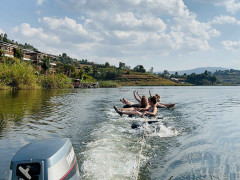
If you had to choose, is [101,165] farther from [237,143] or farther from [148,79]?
[148,79]

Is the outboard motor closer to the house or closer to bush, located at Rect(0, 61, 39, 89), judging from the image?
bush, located at Rect(0, 61, 39, 89)

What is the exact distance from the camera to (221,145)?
716 centimetres

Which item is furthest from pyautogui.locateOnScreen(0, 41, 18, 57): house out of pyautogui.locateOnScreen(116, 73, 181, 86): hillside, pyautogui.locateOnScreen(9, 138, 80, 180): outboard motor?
pyautogui.locateOnScreen(9, 138, 80, 180): outboard motor

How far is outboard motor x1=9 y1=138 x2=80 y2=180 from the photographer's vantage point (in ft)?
9.59

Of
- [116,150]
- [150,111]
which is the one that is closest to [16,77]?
[150,111]

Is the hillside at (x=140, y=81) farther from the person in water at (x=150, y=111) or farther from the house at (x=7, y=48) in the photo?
the person in water at (x=150, y=111)

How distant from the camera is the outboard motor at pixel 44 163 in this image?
2.92 meters

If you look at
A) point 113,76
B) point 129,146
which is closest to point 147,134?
point 129,146

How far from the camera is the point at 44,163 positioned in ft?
9.86

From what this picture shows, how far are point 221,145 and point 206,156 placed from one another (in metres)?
1.57

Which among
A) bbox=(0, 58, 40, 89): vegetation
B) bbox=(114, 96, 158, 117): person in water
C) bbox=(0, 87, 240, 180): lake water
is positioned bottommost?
bbox=(0, 87, 240, 180): lake water

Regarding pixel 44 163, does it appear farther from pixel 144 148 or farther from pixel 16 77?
pixel 16 77

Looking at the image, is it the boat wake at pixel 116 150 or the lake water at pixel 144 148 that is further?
the lake water at pixel 144 148

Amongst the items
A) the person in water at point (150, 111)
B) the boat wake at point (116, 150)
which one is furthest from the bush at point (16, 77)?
the boat wake at point (116, 150)
